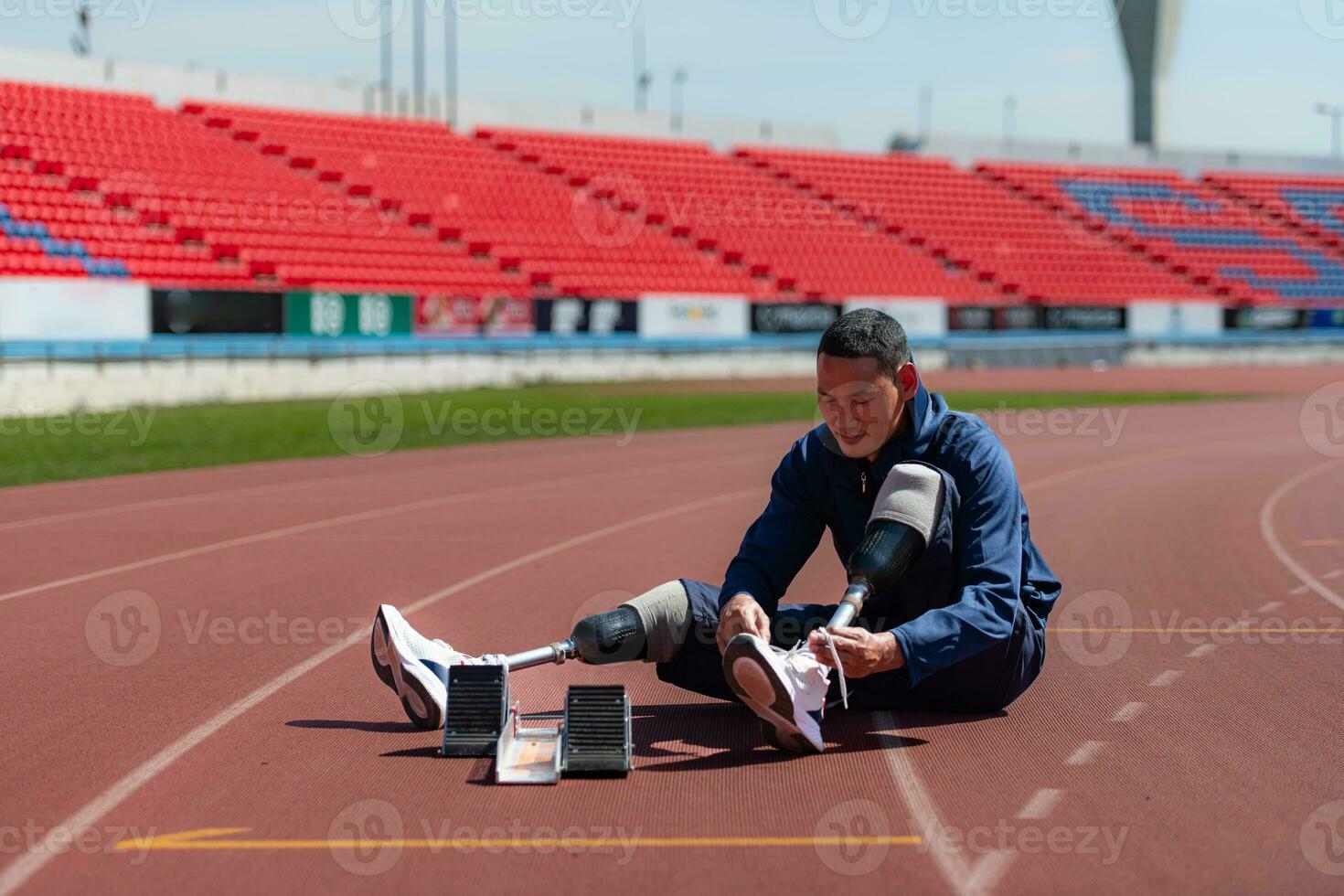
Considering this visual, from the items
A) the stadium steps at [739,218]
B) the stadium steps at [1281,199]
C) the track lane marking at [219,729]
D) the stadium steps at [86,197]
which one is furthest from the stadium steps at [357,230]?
the stadium steps at [1281,199]

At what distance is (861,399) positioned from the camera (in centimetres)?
521

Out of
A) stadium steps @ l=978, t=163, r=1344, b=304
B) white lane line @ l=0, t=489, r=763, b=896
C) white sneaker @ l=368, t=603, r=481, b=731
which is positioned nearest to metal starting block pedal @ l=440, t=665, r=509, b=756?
white sneaker @ l=368, t=603, r=481, b=731

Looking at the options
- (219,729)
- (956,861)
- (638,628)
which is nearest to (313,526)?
(219,729)

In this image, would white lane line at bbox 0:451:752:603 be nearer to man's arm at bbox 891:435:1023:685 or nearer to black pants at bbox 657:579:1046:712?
black pants at bbox 657:579:1046:712

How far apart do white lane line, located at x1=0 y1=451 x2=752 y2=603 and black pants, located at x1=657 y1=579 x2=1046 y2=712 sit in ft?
17.2

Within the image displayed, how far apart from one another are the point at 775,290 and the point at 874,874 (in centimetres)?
3621

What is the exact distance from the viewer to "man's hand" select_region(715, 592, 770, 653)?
5.03 metres

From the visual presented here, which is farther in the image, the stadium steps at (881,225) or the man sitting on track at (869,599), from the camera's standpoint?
the stadium steps at (881,225)

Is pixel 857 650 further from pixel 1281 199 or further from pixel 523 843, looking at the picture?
pixel 1281 199

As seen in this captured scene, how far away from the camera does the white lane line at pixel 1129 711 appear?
586 cm

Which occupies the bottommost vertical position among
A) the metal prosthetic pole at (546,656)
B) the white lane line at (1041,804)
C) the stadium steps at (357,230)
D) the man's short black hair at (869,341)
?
the white lane line at (1041,804)

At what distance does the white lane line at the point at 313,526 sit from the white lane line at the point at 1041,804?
21.8ft

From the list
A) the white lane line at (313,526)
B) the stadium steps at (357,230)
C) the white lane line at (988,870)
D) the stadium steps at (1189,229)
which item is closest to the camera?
the white lane line at (988,870)

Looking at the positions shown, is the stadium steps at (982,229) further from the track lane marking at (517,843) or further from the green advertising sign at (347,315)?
the track lane marking at (517,843)
